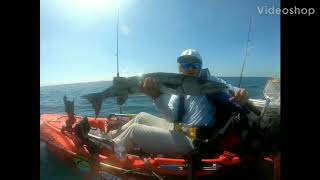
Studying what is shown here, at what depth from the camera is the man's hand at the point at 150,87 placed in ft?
14.3

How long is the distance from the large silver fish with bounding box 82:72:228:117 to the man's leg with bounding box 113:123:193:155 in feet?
1.82

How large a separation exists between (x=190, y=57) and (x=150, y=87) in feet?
2.42

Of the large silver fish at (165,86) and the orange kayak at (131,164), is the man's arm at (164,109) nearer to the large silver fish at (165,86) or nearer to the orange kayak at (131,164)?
the large silver fish at (165,86)

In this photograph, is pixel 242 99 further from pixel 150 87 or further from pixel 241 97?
pixel 150 87

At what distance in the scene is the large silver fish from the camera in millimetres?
4223

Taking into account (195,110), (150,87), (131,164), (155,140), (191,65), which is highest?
(191,65)

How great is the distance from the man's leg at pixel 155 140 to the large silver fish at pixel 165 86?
55 cm

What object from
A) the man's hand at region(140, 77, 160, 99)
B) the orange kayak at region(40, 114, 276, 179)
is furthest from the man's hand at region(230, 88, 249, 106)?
the man's hand at region(140, 77, 160, 99)

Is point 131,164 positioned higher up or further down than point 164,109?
further down

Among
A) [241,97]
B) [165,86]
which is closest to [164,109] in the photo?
[165,86]

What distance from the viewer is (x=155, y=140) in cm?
467
